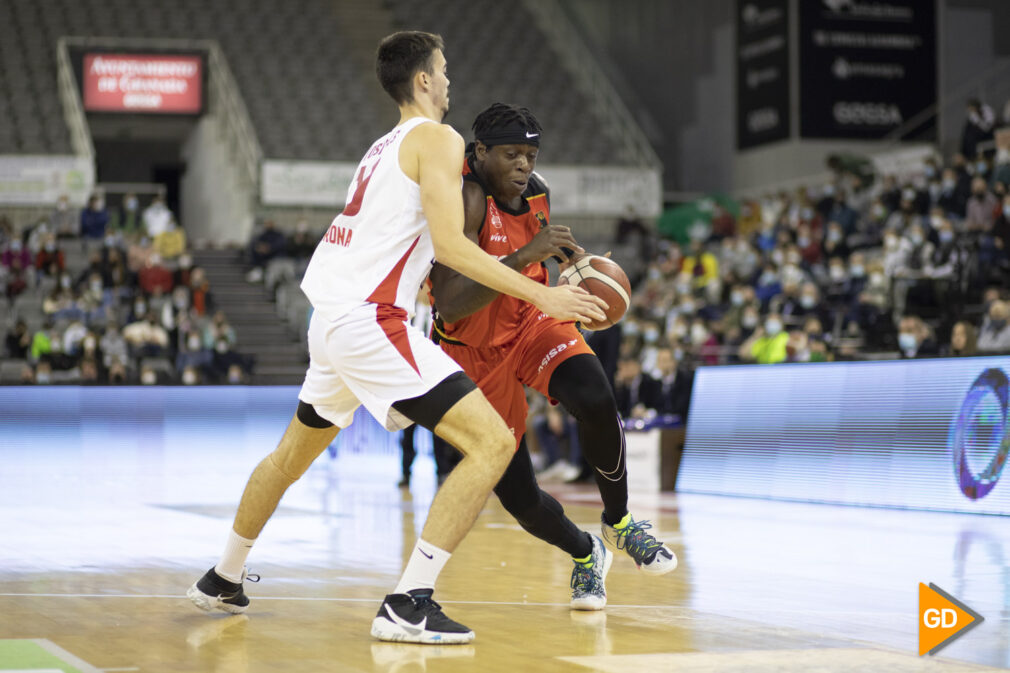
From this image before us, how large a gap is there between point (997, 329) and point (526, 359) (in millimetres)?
8732

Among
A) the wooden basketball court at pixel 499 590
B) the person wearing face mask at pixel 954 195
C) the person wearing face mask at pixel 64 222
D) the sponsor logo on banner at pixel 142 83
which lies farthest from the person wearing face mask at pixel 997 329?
the sponsor logo on banner at pixel 142 83

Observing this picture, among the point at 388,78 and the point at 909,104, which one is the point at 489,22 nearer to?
the point at 909,104

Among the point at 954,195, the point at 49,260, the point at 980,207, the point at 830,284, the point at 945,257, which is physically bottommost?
the point at 830,284

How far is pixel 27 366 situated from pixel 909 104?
1488 cm

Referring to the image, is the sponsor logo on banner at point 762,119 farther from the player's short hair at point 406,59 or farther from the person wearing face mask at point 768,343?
the player's short hair at point 406,59

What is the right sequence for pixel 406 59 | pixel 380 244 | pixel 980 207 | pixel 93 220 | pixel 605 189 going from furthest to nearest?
pixel 605 189
pixel 93 220
pixel 980 207
pixel 406 59
pixel 380 244

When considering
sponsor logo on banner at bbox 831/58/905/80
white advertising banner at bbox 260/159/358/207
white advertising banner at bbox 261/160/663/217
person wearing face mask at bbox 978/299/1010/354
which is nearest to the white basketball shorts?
person wearing face mask at bbox 978/299/1010/354

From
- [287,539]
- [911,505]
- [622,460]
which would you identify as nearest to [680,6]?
[911,505]

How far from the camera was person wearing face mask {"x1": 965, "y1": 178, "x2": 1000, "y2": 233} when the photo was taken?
16375 mm

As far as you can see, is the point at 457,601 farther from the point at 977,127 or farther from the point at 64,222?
the point at 64,222

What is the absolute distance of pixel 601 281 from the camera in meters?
4.80

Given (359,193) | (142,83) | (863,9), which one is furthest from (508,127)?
(142,83)

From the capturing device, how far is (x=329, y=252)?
4449mm

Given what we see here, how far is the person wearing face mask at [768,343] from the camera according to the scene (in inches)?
618
